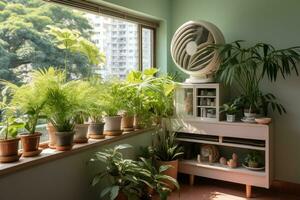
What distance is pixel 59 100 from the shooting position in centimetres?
180

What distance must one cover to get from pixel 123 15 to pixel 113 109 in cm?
97

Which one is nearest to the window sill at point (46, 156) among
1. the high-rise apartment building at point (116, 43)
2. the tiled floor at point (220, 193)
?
the high-rise apartment building at point (116, 43)

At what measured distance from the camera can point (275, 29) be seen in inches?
106

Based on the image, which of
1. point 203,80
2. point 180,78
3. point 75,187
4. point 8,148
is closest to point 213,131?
point 203,80

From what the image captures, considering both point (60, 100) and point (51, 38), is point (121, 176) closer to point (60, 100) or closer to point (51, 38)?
point (60, 100)

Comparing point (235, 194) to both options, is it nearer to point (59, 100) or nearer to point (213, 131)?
point (213, 131)

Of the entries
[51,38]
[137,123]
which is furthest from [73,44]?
[137,123]

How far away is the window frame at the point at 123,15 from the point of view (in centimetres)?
222

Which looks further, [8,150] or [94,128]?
[94,128]

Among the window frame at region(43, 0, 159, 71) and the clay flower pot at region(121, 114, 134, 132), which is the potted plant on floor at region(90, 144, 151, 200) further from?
the window frame at region(43, 0, 159, 71)

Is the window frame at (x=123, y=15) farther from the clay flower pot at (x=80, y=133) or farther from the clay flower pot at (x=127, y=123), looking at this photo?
the clay flower pot at (x=80, y=133)

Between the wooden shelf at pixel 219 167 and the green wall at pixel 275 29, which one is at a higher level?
the green wall at pixel 275 29

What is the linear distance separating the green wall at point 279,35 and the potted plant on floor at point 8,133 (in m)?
2.21

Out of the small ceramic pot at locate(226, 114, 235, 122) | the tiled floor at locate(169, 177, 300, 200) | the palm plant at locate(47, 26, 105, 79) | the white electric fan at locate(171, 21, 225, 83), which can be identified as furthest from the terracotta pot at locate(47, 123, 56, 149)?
the small ceramic pot at locate(226, 114, 235, 122)
